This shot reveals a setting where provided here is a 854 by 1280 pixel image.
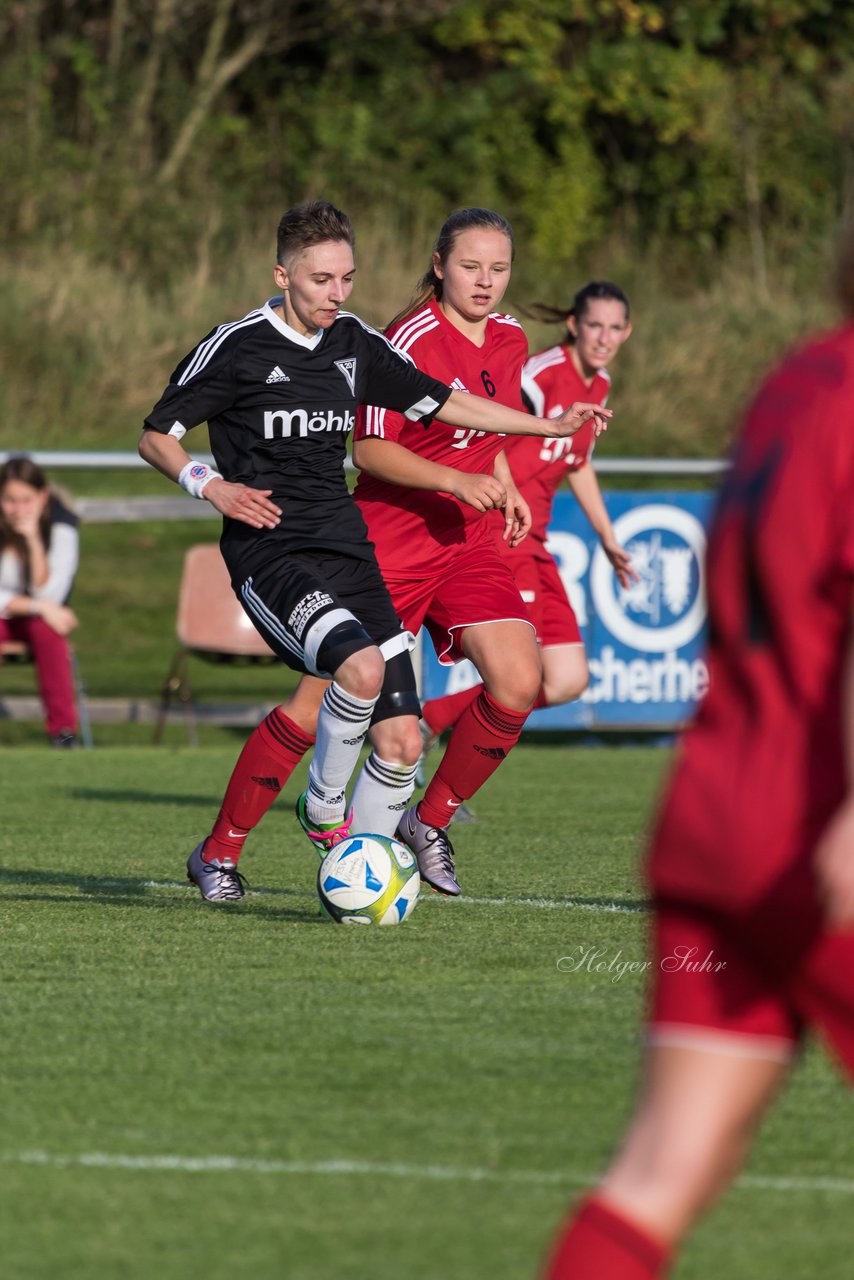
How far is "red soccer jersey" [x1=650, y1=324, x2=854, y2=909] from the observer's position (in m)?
2.35

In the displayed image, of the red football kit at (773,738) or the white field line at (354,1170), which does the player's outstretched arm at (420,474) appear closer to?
the white field line at (354,1170)

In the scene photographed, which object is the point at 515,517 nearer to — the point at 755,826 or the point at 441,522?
the point at 441,522

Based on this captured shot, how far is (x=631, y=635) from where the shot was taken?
12.8 metres

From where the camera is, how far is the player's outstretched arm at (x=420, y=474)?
642 cm

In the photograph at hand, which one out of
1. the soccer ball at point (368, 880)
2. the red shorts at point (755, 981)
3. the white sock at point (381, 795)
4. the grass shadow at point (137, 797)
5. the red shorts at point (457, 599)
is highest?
the red shorts at point (755, 981)

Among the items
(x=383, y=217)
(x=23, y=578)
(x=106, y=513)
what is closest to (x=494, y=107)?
(x=383, y=217)

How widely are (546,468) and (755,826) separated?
22.7ft

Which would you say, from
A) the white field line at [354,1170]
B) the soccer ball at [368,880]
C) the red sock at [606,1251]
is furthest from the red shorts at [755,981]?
the soccer ball at [368,880]

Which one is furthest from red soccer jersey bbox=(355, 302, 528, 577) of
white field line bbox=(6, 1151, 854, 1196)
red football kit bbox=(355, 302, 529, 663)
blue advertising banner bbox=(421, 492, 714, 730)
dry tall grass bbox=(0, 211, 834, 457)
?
dry tall grass bbox=(0, 211, 834, 457)

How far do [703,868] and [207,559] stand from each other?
1107 cm

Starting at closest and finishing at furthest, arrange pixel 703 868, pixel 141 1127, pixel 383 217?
pixel 703 868 < pixel 141 1127 < pixel 383 217

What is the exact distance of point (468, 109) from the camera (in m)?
26.3

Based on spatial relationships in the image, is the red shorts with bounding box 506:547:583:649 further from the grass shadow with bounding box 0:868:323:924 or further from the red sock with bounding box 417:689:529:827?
the grass shadow with bounding box 0:868:323:924

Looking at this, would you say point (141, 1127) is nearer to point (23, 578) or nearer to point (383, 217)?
point (23, 578)
